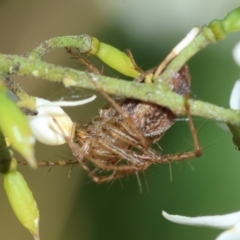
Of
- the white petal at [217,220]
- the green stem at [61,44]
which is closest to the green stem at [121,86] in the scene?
the green stem at [61,44]

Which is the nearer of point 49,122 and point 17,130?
point 17,130

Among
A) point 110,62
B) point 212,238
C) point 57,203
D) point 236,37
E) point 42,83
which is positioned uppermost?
point 110,62

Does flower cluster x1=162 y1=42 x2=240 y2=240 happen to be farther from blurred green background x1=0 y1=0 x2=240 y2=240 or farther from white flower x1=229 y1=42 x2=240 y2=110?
blurred green background x1=0 y1=0 x2=240 y2=240

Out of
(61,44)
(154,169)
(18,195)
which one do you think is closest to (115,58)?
(61,44)

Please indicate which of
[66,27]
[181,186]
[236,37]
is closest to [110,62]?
[181,186]

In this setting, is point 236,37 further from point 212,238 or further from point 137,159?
point 137,159

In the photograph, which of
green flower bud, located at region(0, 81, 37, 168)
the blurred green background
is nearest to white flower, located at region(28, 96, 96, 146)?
green flower bud, located at region(0, 81, 37, 168)

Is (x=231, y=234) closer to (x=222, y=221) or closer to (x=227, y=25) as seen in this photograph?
(x=222, y=221)
